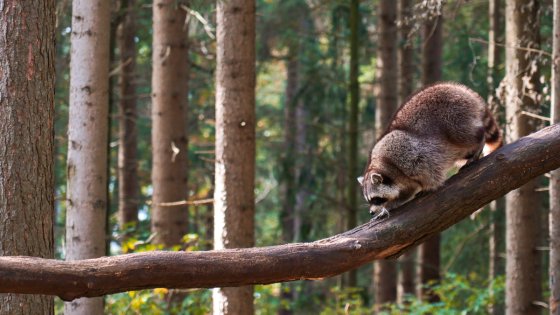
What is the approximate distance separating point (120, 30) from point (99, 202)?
9.35 m

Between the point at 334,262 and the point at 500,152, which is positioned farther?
the point at 500,152

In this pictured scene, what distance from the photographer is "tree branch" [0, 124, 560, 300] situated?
4324mm

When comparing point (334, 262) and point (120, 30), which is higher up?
point (120, 30)

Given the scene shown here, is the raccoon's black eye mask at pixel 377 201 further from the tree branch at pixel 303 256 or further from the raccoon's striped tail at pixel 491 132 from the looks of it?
the raccoon's striped tail at pixel 491 132

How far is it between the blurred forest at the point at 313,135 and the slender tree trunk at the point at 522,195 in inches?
2.6

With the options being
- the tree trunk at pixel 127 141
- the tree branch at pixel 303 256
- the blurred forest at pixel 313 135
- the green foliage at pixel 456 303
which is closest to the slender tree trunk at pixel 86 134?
the blurred forest at pixel 313 135

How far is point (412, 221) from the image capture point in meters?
5.39

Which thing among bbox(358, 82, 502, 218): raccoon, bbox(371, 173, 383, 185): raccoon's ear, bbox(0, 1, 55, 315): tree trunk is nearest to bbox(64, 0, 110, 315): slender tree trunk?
bbox(0, 1, 55, 315): tree trunk

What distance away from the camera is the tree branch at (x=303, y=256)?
4.32 meters

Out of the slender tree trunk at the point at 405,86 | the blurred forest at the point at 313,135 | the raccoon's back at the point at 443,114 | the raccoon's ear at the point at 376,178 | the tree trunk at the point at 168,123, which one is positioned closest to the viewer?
the raccoon's ear at the point at 376,178

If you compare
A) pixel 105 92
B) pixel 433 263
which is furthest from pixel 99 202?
pixel 433 263

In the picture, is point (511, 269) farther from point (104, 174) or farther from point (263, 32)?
point (263, 32)

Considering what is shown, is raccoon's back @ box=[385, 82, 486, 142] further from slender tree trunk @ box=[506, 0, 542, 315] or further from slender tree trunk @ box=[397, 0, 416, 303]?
slender tree trunk @ box=[397, 0, 416, 303]

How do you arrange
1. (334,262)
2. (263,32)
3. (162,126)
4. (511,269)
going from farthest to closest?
(263,32), (162,126), (511,269), (334,262)
